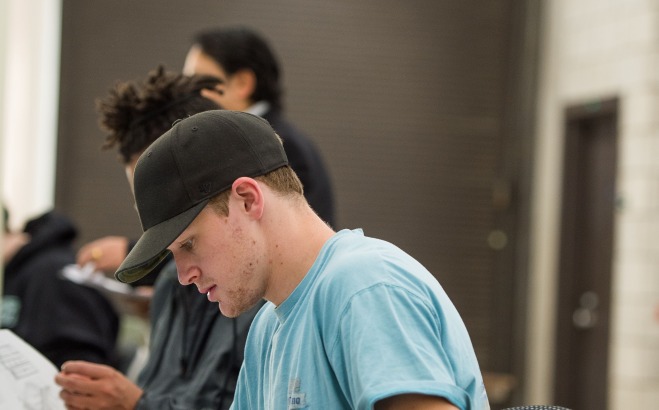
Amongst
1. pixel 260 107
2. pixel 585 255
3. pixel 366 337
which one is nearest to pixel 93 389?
pixel 366 337

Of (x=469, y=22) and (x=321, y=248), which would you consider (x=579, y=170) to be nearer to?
(x=469, y=22)

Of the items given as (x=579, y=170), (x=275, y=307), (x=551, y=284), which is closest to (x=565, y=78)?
(x=579, y=170)

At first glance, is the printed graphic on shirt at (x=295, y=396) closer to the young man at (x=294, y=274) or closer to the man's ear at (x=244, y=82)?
the young man at (x=294, y=274)

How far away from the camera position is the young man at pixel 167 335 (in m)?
1.72

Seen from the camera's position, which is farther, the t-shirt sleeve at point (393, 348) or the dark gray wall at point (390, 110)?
the dark gray wall at point (390, 110)

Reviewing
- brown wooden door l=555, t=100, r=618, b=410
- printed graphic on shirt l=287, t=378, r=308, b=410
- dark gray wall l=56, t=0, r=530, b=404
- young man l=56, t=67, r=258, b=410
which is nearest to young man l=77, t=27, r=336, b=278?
young man l=56, t=67, r=258, b=410

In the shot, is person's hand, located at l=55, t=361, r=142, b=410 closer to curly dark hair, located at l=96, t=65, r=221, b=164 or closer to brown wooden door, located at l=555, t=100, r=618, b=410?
curly dark hair, located at l=96, t=65, r=221, b=164

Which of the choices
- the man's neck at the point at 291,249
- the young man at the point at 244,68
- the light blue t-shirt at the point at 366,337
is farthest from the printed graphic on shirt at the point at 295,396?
the young man at the point at 244,68

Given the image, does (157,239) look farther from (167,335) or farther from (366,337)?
(167,335)

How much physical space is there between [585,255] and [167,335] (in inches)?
168

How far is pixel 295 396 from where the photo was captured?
116cm

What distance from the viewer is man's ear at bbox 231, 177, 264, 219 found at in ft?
3.88

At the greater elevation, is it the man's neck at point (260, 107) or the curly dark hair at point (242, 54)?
the curly dark hair at point (242, 54)

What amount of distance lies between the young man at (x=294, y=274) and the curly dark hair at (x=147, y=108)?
71cm
